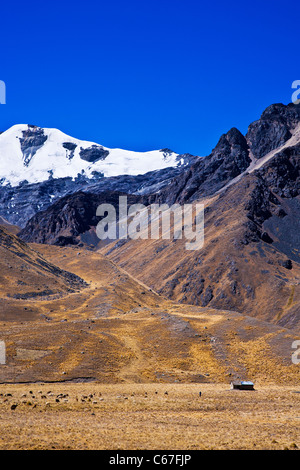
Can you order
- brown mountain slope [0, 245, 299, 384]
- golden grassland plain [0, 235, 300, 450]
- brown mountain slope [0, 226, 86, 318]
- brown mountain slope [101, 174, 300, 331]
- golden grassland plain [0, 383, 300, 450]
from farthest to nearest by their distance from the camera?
brown mountain slope [101, 174, 300, 331], brown mountain slope [0, 226, 86, 318], brown mountain slope [0, 245, 299, 384], golden grassland plain [0, 235, 300, 450], golden grassland plain [0, 383, 300, 450]

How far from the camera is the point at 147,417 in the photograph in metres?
33.2

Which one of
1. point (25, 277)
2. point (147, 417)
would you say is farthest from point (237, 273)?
point (147, 417)

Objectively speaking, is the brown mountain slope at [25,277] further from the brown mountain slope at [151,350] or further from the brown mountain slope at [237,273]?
the brown mountain slope at [237,273]

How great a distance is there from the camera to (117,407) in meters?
36.8

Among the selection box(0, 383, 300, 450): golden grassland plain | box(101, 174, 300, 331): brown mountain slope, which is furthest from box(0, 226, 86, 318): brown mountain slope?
box(0, 383, 300, 450): golden grassland plain

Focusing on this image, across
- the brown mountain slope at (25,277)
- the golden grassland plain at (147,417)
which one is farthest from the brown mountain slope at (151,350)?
the brown mountain slope at (25,277)

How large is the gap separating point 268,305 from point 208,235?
54612mm

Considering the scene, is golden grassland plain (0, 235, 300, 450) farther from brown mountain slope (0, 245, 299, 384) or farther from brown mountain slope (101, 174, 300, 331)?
brown mountain slope (101, 174, 300, 331)

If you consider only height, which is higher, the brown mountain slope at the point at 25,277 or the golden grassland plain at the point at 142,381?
the brown mountain slope at the point at 25,277

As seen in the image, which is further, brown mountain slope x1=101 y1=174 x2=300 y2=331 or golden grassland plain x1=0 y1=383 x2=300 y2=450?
brown mountain slope x1=101 y1=174 x2=300 y2=331

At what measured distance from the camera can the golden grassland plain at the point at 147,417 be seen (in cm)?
2531

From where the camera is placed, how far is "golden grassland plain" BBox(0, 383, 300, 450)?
25312 mm

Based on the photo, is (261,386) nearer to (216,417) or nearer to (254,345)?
(254,345)
